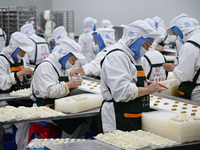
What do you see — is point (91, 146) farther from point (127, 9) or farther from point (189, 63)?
point (127, 9)

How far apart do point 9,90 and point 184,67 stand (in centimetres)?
266

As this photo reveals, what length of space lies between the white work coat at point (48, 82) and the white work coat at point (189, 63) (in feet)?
4.38

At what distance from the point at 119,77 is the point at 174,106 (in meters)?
0.96

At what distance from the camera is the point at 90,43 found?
8555mm

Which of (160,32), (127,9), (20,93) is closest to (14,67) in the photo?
(20,93)

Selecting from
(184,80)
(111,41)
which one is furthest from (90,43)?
(184,80)

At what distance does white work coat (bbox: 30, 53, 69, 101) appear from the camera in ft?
13.6

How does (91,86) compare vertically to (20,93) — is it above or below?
above

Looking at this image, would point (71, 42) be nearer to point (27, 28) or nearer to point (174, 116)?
point (174, 116)

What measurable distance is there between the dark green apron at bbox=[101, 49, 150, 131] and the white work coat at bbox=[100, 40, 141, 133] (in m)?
0.05

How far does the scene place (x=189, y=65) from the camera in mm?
3789

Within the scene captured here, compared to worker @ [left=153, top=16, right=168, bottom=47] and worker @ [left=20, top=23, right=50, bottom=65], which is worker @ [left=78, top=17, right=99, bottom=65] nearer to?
worker @ [left=20, top=23, right=50, bottom=65]

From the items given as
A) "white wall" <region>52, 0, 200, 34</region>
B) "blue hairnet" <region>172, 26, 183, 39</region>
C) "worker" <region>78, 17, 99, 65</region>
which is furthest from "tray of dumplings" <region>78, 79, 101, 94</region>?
"white wall" <region>52, 0, 200, 34</region>

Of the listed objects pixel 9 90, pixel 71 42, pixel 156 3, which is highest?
pixel 156 3
